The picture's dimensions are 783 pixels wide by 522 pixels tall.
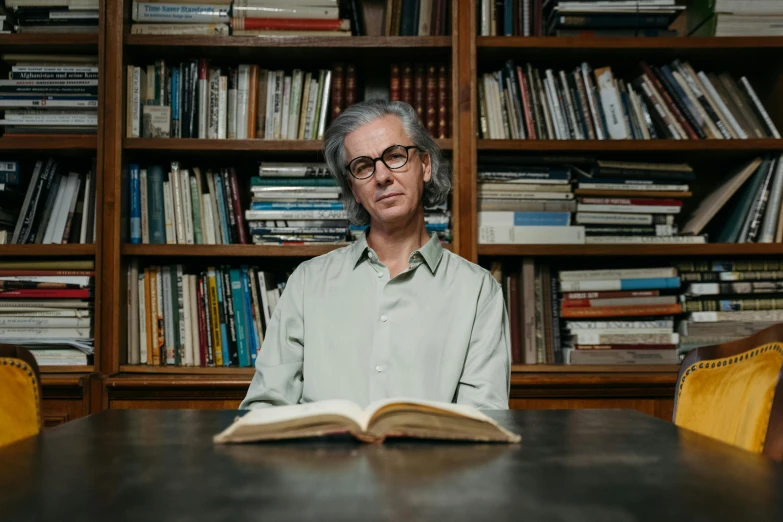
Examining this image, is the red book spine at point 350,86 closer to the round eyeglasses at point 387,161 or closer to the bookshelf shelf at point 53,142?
the round eyeglasses at point 387,161

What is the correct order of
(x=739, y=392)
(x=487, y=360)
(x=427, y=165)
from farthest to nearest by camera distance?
1. (x=427, y=165)
2. (x=487, y=360)
3. (x=739, y=392)

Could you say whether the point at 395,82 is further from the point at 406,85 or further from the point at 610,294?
the point at 610,294

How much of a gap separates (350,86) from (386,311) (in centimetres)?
102

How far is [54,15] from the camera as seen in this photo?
223cm

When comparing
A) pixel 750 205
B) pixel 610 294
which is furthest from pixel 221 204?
pixel 750 205

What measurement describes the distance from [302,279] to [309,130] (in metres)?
0.76

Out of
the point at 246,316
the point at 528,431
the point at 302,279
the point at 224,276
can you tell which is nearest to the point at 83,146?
the point at 224,276

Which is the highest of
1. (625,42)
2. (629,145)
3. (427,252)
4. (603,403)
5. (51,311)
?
(625,42)

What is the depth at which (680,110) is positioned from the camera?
2227 millimetres

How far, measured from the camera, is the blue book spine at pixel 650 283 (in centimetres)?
220

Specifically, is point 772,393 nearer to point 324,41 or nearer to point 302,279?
point 302,279

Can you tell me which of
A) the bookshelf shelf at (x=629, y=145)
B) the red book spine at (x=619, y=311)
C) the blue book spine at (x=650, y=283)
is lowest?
the red book spine at (x=619, y=311)

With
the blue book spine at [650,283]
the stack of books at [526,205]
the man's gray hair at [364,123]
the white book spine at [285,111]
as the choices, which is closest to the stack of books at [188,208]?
the white book spine at [285,111]

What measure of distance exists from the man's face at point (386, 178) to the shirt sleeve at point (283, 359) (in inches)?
10.7
